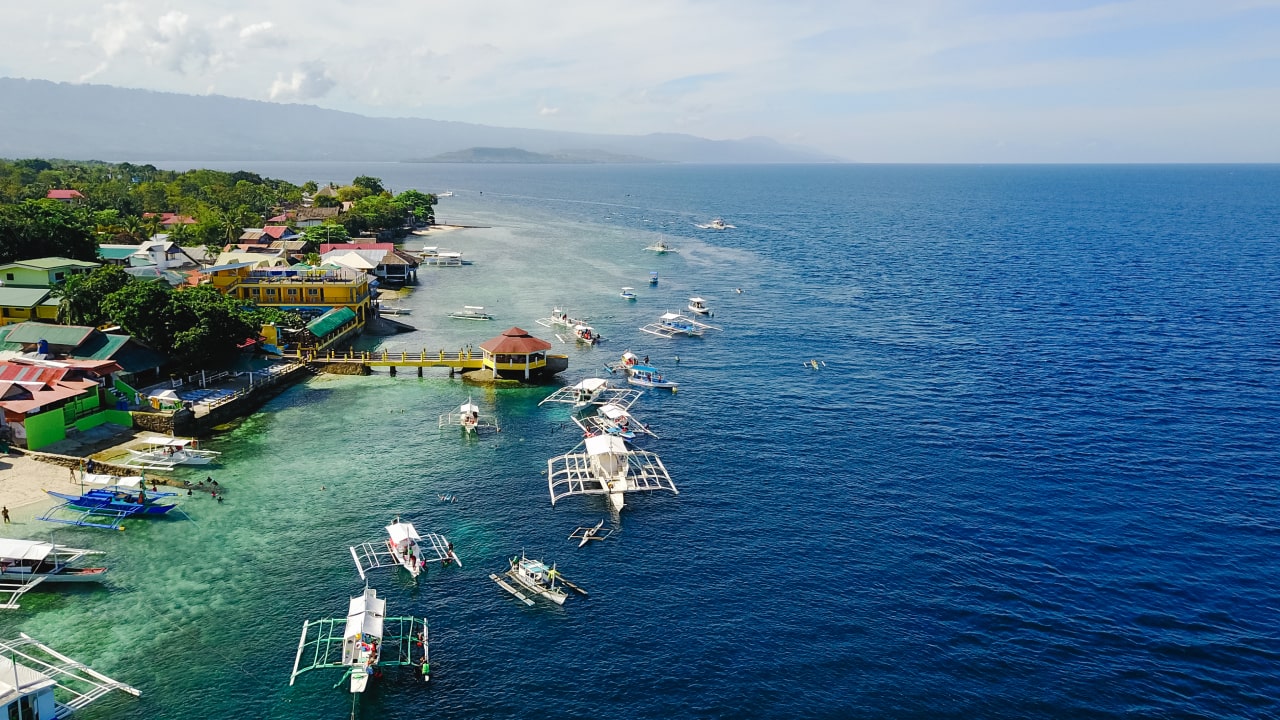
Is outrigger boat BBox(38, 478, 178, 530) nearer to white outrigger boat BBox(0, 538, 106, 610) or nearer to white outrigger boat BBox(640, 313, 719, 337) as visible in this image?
white outrigger boat BBox(0, 538, 106, 610)

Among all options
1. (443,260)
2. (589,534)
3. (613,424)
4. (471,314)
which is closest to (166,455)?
(589,534)

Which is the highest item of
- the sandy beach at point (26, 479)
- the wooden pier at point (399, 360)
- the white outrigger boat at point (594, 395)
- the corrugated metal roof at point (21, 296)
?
the corrugated metal roof at point (21, 296)

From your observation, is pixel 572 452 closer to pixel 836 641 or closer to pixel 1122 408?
pixel 836 641

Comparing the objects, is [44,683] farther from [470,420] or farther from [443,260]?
[443,260]

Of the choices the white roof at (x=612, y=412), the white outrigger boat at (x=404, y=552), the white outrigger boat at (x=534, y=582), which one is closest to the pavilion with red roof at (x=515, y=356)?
the white roof at (x=612, y=412)

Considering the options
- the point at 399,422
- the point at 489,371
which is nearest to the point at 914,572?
the point at 399,422

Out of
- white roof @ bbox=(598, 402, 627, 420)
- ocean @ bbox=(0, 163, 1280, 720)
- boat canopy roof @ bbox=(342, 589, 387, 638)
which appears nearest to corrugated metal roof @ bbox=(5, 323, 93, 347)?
ocean @ bbox=(0, 163, 1280, 720)

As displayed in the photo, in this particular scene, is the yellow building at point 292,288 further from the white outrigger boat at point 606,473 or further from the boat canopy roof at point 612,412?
the white outrigger boat at point 606,473
